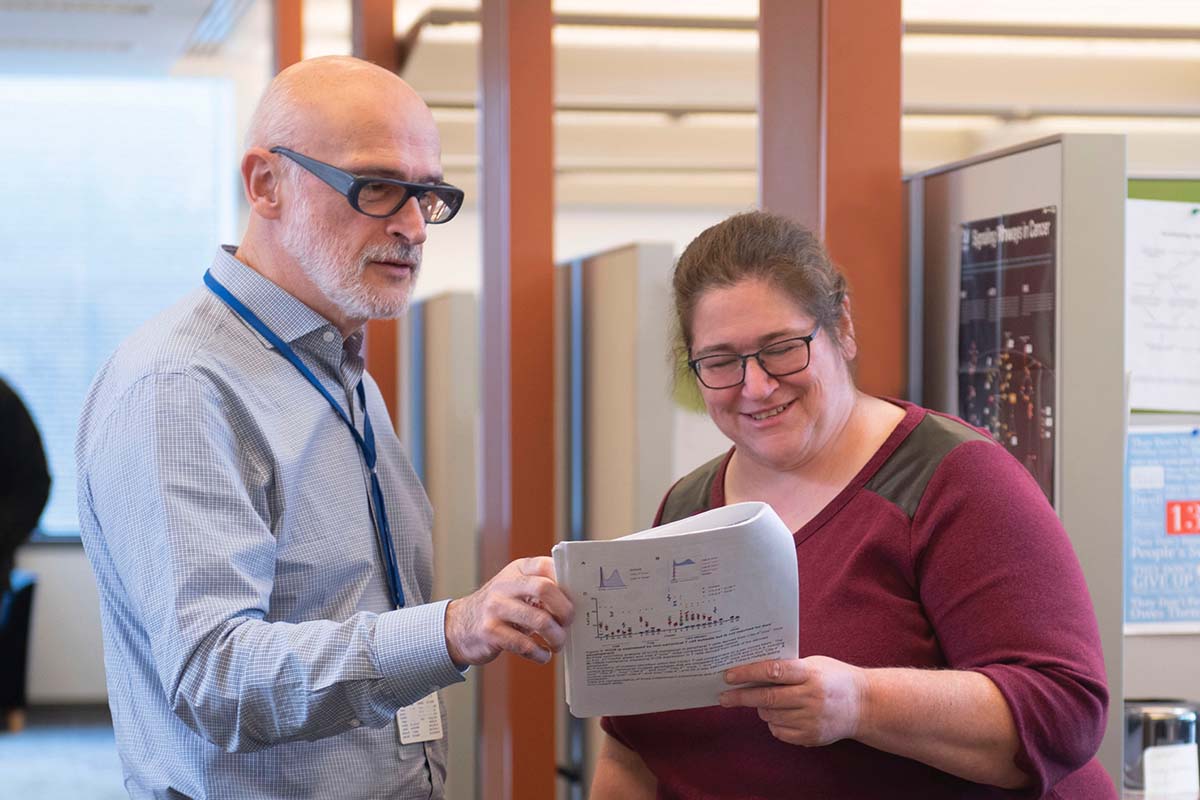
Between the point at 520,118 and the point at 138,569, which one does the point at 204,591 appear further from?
the point at 520,118

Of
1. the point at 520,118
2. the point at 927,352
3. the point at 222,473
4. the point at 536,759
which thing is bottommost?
the point at 536,759

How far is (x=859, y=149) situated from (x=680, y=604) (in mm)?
992

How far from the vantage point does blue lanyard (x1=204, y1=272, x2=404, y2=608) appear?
1935 mm

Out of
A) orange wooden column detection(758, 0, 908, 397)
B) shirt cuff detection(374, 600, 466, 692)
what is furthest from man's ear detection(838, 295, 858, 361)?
shirt cuff detection(374, 600, 466, 692)

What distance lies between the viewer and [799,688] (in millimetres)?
1511

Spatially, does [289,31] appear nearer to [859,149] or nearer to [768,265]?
[859,149]

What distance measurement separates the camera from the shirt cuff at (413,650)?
5.32 feet

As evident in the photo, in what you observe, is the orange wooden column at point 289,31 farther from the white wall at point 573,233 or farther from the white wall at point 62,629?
the white wall at point 62,629

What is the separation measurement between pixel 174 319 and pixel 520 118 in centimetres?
158

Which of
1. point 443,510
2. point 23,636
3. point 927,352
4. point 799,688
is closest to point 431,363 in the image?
point 443,510

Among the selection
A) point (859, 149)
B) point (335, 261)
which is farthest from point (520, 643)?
point (859, 149)

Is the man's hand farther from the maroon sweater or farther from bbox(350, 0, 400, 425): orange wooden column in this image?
bbox(350, 0, 400, 425): orange wooden column

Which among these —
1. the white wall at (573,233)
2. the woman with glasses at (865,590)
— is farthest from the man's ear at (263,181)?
the white wall at (573,233)

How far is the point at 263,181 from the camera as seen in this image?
78.1 inches
